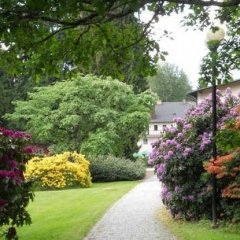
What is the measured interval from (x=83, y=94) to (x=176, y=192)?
21099mm

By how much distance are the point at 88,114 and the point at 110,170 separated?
402 cm

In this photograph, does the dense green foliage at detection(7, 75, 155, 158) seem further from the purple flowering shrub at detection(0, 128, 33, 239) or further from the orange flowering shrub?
the purple flowering shrub at detection(0, 128, 33, 239)

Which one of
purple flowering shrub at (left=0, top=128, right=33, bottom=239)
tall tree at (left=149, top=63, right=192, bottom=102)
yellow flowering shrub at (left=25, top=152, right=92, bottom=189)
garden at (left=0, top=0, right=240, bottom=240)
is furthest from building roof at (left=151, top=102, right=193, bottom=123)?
purple flowering shrub at (left=0, top=128, right=33, bottom=239)

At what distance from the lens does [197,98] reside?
3578cm

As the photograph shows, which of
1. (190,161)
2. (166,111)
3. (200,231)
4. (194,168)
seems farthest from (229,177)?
(166,111)

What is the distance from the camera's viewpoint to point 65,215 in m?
14.6

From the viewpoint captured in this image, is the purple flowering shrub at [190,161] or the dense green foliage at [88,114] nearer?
the purple flowering shrub at [190,161]

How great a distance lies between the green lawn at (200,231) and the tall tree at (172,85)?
78964 millimetres

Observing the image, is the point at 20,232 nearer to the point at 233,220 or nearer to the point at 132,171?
the point at 233,220

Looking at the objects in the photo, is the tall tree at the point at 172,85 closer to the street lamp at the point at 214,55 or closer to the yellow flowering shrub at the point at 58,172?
the yellow flowering shrub at the point at 58,172

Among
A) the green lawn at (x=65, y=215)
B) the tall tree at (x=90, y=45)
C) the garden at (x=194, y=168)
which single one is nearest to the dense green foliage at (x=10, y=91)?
the green lawn at (x=65, y=215)

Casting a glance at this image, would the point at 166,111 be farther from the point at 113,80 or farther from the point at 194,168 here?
the point at 194,168

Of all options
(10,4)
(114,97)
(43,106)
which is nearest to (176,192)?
(10,4)

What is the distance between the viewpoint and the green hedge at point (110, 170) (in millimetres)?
33344
